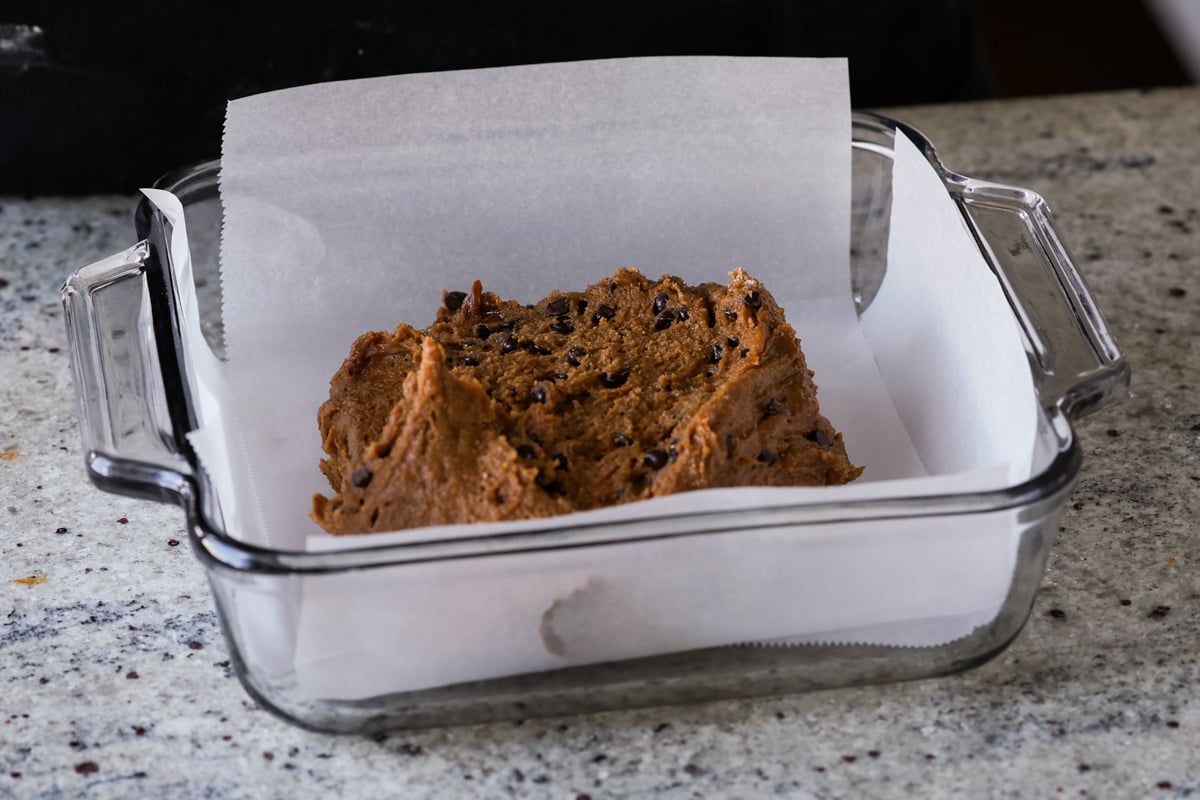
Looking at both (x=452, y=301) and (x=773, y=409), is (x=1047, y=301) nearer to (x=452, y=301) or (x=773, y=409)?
(x=773, y=409)

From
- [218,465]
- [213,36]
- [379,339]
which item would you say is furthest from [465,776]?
[213,36]

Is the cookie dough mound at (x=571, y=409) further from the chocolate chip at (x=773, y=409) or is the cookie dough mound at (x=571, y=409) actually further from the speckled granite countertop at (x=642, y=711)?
the speckled granite countertop at (x=642, y=711)

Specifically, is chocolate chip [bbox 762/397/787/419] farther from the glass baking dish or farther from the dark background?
the dark background

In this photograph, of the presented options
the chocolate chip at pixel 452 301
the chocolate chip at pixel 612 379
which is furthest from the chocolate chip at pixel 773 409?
the chocolate chip at pixel 452 301

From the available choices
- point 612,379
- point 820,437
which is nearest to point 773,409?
point 820,437

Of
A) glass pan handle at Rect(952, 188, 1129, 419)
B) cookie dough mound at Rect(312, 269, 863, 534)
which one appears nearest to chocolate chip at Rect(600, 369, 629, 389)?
cookie dough mound at Rect(312, 269, 863, 534)

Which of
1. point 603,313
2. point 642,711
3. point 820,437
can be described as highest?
point 603,313

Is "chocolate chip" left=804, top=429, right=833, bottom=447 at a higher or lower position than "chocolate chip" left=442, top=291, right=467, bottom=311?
lower
